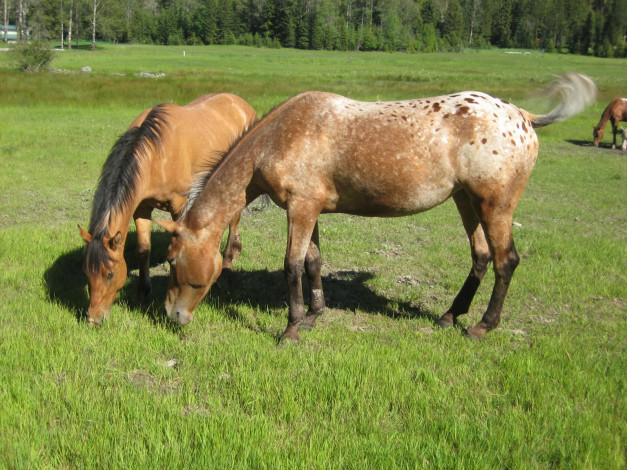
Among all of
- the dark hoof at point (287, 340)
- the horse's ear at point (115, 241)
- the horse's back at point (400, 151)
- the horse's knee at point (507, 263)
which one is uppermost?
the horse's back at point (400, 151)

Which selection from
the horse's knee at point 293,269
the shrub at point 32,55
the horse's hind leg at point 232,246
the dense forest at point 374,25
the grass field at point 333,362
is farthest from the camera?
the dense forest at point 374,25

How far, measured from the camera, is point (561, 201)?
38.0ft

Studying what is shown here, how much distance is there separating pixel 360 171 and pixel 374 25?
135 metres

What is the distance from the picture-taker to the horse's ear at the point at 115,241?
472cm

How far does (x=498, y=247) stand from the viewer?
482cm

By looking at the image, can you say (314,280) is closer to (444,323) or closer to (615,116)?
(444,323)

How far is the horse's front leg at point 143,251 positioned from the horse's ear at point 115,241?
1.12m

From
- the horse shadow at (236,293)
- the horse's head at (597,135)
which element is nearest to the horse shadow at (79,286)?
the horse shadow at (236,293)

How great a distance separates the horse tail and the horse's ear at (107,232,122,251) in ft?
13.4

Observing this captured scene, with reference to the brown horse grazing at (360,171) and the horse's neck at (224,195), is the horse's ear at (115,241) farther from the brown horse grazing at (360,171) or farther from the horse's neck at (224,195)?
the horse's neck at (224,195)

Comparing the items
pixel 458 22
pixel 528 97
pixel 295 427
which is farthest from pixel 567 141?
pixel 458 22

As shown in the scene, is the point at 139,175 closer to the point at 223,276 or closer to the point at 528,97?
the point at 223,276

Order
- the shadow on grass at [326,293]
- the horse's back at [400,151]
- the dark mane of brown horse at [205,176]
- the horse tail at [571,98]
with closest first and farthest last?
the horse's back at [400,151] → the dark mane of brown horse at [205,176] → the horse tail at [571,98] → the shadow on grass at [326,293]

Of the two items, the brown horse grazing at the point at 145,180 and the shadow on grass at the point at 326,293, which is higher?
the brown horse grazing at the point at 145,180
